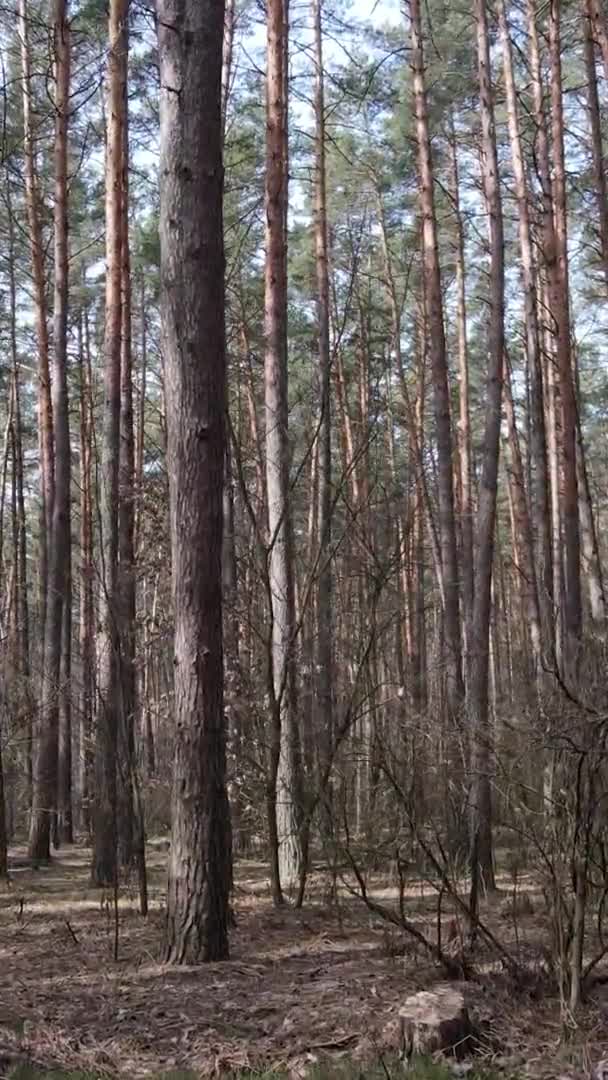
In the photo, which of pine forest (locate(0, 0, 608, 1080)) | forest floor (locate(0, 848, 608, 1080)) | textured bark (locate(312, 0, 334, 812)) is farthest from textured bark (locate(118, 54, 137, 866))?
forest floor (locate(0, 848, 608, 1080))

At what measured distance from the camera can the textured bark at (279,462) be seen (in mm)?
9305

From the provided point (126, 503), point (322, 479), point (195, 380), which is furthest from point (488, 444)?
point (195, 380)

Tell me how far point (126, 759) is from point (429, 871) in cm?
208

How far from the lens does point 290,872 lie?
31.3 feet

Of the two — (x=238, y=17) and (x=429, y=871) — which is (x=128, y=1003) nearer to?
(x=429, y=871)

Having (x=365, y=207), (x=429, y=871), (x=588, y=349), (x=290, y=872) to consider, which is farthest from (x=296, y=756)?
(x=588, y=349)

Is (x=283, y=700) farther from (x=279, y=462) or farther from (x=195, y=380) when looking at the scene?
(x=195, y=380)

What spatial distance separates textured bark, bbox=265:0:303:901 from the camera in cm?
930

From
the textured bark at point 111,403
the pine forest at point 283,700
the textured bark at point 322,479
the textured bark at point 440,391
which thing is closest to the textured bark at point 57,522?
Answer: the pine forest at point 283,700

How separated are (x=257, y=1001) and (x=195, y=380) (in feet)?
11.1

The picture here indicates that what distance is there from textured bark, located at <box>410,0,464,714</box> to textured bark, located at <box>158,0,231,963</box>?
4054 millimetres

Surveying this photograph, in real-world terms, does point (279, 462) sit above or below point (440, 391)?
below

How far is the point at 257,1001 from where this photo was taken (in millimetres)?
5234

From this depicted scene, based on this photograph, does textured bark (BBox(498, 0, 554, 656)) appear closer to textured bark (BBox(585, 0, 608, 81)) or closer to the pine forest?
the pine forest
